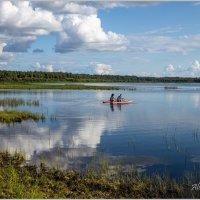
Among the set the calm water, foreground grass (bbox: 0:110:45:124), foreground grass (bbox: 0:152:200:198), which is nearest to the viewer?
foreground grass (bbox: 0:152:200:198)

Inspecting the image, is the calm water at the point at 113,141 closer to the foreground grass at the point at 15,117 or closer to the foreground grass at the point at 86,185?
the foreground grass at the point at 15,117

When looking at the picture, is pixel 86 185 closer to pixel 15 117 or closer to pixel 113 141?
pixel 113 141

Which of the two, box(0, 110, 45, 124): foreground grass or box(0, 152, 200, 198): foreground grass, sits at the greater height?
A: box(0, 110, 45, 124): foreground grass

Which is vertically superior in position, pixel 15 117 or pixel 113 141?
pixel 15 117

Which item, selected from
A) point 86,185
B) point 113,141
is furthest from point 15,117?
point 86,185

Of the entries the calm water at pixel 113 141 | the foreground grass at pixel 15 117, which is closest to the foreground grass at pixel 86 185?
the calm water at pixel 113 141

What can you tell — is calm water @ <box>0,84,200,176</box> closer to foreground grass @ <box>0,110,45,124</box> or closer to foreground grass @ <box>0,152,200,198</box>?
foreground grass @ <box>0,110,45,124</box>

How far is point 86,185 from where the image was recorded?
1443cm

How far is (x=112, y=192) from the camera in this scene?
13797mm

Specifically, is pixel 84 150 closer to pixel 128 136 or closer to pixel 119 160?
pixel 119 160

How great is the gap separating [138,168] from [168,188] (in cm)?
379

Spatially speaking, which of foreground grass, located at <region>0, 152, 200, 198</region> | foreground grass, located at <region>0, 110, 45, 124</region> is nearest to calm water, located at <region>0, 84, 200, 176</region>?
foreground grass, located at <region>0, 110, 45, 124</region>

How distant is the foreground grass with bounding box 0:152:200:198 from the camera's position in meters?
13.1

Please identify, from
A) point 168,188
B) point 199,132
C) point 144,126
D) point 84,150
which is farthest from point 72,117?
point 168,188
